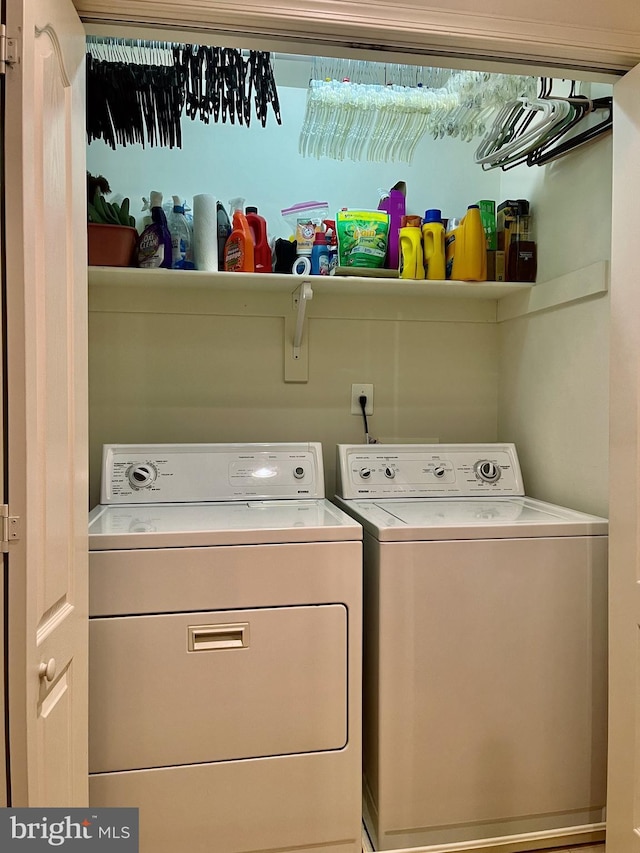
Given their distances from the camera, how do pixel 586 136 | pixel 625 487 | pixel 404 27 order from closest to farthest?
pixel 404 27, pixel 625 487, pixel 586 136

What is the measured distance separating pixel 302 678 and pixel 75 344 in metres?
0.96

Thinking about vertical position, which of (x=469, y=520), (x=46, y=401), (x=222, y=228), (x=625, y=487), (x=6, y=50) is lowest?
(x=469, y=520)

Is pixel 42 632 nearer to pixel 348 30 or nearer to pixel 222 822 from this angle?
pixel 222 822

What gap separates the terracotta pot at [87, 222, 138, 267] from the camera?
188cm

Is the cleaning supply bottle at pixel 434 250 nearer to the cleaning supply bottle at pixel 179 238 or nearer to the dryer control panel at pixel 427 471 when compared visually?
the dryer control panel at pixel 427 471

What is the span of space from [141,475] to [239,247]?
0.82m

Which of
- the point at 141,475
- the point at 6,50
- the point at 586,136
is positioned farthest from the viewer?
the point at 141,475

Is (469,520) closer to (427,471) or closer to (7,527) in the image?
(427,471)

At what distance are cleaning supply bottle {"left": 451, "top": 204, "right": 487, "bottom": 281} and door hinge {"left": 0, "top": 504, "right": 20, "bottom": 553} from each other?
1.67 meters

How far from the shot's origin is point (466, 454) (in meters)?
2.18

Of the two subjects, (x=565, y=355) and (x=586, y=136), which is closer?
(x=586, y=136)

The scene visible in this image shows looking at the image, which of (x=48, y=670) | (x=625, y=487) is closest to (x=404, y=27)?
(x=625, y=487)

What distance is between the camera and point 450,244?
2146 millimetres

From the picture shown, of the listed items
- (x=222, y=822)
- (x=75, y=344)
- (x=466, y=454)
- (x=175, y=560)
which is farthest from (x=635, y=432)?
(x=222, y=822)
